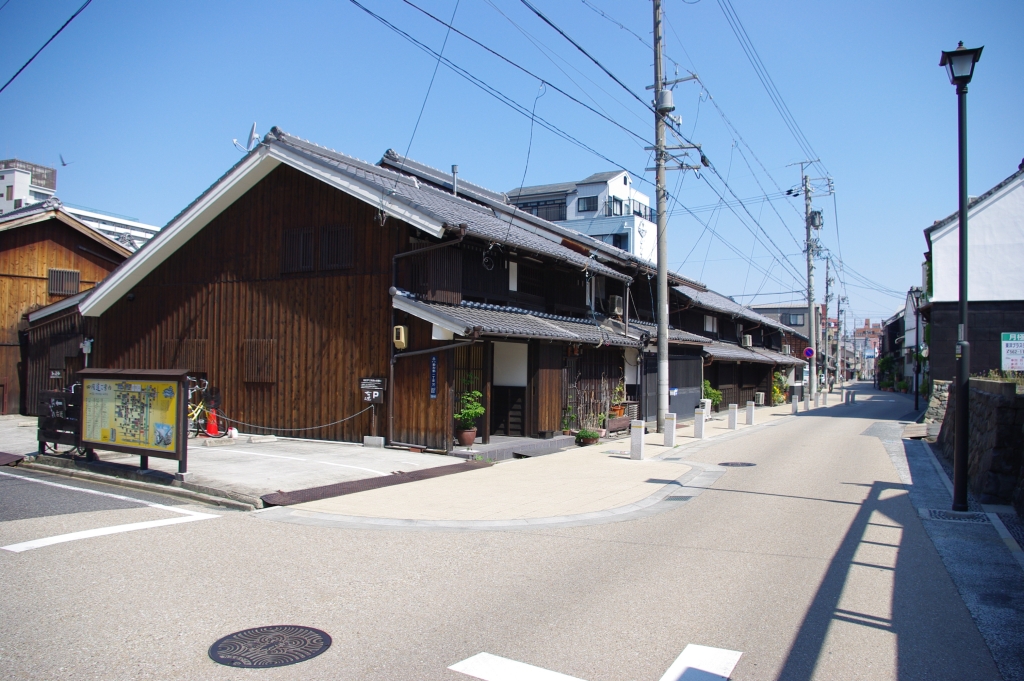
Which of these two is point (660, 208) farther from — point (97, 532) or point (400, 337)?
point (97, 532)

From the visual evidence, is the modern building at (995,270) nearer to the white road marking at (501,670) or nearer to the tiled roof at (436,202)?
the tiled roof at (436,202)

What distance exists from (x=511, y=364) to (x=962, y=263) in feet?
34.0

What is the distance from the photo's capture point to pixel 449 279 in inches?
634

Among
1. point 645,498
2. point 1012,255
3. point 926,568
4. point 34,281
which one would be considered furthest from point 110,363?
point 1012,255

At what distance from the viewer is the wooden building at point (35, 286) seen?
883 inches

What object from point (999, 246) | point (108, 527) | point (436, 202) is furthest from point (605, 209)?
point (108, 527)

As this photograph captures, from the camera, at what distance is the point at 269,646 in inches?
192

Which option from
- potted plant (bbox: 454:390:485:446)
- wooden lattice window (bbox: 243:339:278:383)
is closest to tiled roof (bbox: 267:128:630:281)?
potted plant (bbox: 454:390:485:446)

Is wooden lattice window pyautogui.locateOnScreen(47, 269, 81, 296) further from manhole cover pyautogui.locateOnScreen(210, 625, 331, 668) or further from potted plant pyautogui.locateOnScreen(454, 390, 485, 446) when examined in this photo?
manhole cover pyautogui.locateOnScreen(210, 625, 331, 668)

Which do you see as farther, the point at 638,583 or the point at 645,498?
the point at 645,498

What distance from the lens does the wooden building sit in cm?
2242

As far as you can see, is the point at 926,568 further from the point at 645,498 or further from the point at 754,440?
the point at 754,440

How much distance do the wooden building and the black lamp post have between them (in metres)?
23.6

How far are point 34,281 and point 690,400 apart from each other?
25434 mm
